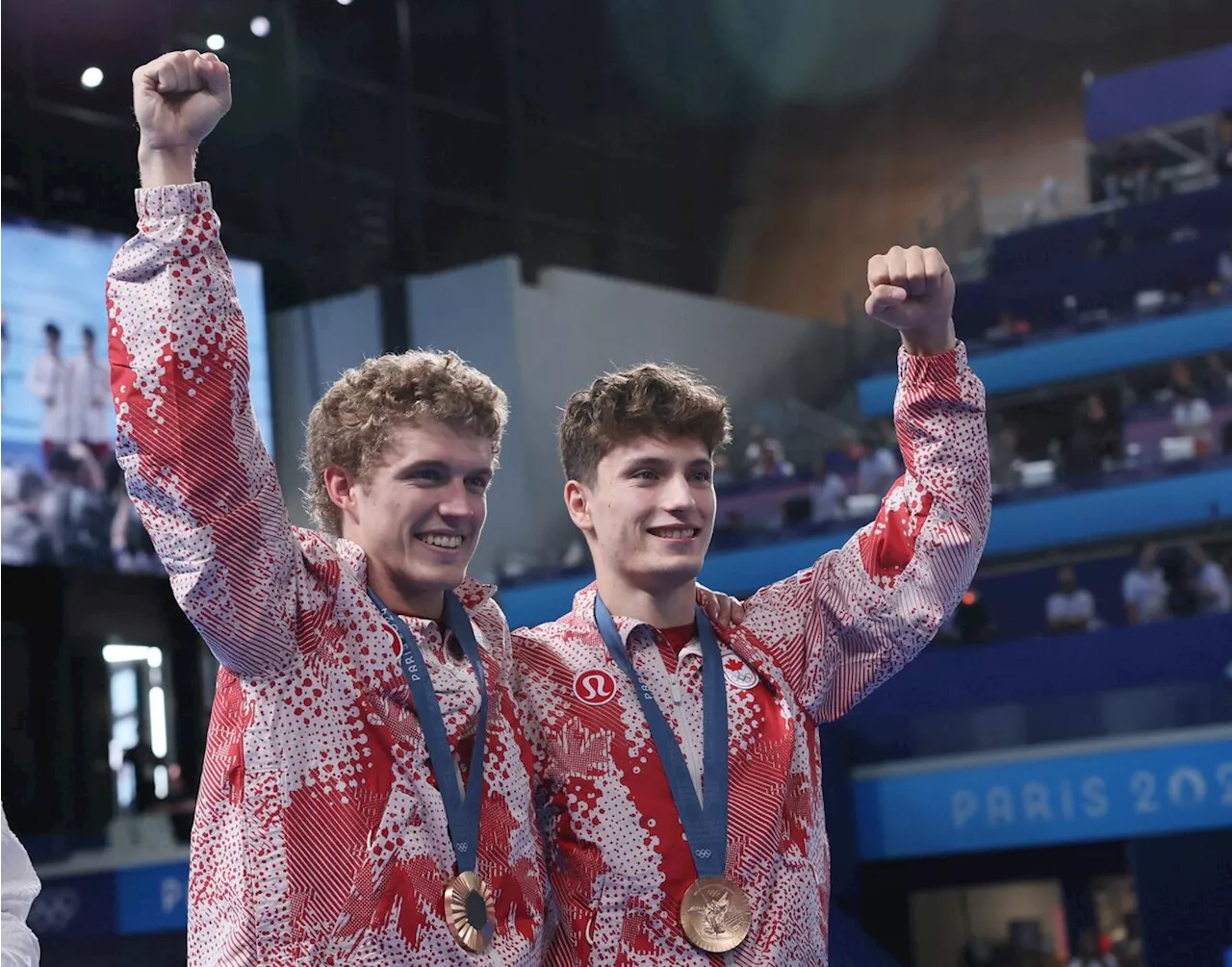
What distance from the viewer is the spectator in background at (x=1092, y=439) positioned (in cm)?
1071

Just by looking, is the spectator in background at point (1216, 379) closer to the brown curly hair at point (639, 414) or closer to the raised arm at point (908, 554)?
the raised arm at point (908, 554)

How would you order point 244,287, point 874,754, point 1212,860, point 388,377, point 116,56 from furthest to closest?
1. point 244,287
2. point 116,56
3. point 874,754
4. point 1212,860
5. point 388,377

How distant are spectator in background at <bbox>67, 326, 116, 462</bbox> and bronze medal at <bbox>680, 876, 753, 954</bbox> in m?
9.39

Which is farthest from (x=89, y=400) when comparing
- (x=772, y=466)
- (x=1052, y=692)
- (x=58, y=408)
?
(x=1052, y=692)

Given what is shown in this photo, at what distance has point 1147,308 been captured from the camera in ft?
36.4

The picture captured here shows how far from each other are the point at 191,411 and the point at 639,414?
0.82 meters

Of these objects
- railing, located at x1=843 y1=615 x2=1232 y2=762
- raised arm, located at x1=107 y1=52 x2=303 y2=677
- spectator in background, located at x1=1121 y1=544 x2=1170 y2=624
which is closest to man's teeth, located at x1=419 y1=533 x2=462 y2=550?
raised arm, located at x1=107 y1=52 x2=303 y2=677

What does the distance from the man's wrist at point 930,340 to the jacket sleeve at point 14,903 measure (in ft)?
4.73

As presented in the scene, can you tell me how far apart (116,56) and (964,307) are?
20.1 feet

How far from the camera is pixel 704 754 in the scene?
7.93 ft

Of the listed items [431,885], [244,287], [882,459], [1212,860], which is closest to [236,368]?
[431,885]

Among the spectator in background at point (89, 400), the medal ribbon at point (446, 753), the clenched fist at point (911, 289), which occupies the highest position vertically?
the spectator in background at point (89, 400)

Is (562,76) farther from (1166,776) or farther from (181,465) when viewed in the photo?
(181,465)

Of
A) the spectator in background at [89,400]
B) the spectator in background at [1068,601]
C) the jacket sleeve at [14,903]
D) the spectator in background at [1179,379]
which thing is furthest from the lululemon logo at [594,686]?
the spectator in background at [89,400]
